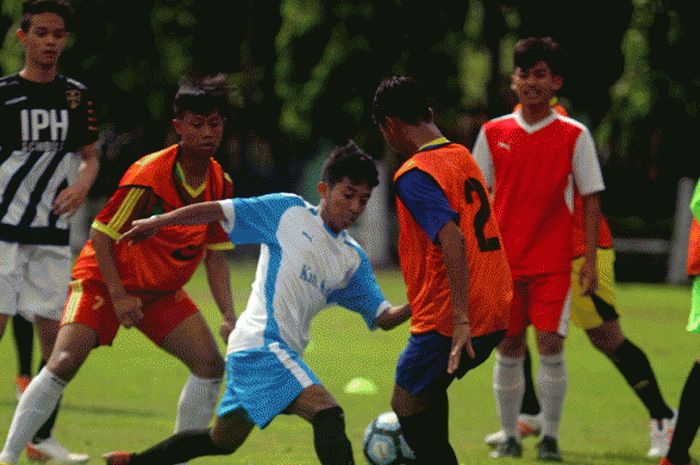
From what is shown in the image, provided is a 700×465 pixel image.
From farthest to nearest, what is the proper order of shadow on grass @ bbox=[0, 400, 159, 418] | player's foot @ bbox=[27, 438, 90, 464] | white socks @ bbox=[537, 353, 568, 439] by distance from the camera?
shadow on grass @ bbox=[0, 400, 159, 418] → white socks @ bbox=[537, 353, 568, 439] → player's foot @ bbox=[27, 438, 90, 464]

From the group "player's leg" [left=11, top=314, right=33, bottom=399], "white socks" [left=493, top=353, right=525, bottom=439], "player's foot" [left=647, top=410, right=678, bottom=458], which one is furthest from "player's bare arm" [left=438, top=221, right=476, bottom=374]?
"player's leg" [left=11, top=314, right=33, bottom=399]

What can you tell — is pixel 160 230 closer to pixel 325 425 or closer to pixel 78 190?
pixel 78 190

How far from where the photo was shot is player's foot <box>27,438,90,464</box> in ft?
26.6

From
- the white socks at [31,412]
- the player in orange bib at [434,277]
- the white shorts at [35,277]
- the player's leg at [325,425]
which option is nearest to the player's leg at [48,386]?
the white socks at [31,412]

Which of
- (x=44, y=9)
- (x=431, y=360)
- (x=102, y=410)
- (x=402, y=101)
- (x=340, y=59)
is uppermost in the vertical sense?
(x=44, y=9)

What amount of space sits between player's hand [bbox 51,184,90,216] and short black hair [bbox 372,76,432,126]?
213 centimetres

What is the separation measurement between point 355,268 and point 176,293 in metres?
1.09

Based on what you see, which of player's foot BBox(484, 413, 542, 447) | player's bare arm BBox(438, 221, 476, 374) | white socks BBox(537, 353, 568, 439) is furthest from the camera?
player's foot BBox(484, 413, 542, 447)

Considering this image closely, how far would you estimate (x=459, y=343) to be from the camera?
616 centimetres

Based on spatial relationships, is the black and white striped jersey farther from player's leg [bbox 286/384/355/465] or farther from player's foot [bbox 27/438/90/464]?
player's leg [bbox 286/384/355/465]

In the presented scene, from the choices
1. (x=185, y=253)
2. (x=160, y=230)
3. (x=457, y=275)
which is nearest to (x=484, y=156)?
(x=185, y=253)

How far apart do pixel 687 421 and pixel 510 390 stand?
1690 millimetres

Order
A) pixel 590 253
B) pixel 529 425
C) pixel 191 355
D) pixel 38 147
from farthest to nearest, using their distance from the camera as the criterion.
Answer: pixel 529 425 → pixel 590 253 → pixel 38 147 → pixel 191 355

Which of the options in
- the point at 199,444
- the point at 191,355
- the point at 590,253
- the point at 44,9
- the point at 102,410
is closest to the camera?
the point at 199,444
